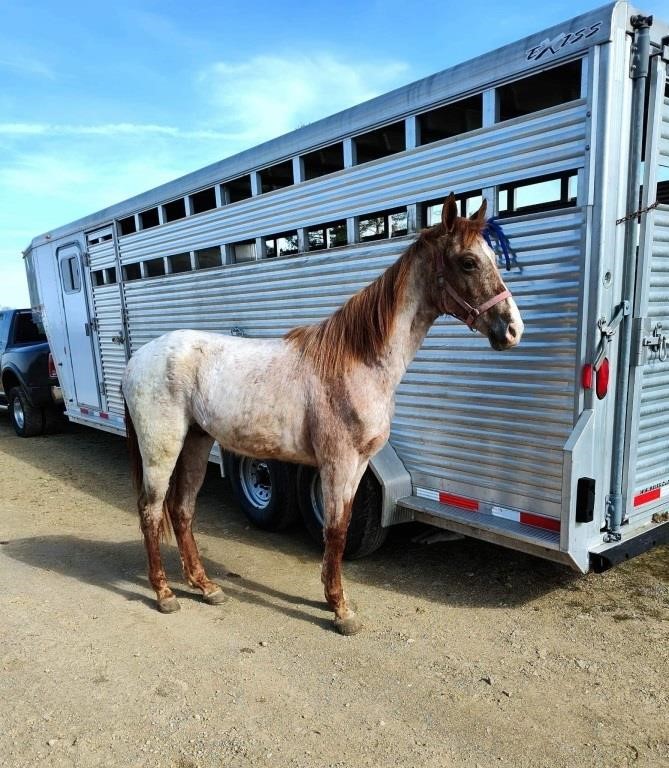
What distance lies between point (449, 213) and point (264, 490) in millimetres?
3094

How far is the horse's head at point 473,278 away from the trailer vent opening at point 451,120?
773 millimetres

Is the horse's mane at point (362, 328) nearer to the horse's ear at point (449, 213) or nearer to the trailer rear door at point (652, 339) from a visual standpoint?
the horse's ear at point (449, 213)

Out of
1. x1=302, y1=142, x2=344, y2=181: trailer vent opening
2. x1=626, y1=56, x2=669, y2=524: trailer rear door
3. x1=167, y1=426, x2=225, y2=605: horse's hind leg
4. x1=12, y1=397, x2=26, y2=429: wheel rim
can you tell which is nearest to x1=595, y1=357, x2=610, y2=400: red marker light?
x1=626, y1=56, x2=669, y2=524: trailer rear door

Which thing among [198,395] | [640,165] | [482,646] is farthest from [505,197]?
[482,646]

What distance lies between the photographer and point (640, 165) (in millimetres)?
2934

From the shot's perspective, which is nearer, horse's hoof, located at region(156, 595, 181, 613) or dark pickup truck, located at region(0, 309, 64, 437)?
horse's hoof, located at region(156, 595, 181, 613)

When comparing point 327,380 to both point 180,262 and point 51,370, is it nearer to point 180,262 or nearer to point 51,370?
point 180,262

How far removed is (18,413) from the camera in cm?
980

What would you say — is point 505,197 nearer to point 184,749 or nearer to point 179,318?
point 184,749

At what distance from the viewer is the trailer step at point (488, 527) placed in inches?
123

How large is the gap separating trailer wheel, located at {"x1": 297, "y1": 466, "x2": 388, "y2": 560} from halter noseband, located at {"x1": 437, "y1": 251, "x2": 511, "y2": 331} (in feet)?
4.56

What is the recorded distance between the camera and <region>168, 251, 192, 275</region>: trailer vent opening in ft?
18.2

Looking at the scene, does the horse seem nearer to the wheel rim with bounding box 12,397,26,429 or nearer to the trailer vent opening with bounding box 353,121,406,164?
the trailer vent opening with bounding box 353,121,406,164

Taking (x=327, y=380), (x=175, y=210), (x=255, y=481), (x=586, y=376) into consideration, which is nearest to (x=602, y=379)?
(x=586, y=376)
